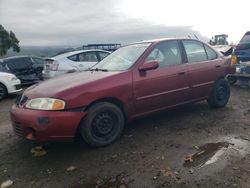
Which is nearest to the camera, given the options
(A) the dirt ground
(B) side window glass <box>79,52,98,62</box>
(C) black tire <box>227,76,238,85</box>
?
(A) the dirt ground

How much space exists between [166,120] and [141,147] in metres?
1.41

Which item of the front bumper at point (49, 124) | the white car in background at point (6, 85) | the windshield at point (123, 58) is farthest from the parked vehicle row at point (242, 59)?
the white car in background at point (6, 85)

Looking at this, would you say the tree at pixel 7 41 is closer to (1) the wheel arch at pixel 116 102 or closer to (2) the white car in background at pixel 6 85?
(2) the white car in background at pixel 6 85

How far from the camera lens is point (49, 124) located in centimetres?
412

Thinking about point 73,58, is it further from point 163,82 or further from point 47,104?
point 47,104

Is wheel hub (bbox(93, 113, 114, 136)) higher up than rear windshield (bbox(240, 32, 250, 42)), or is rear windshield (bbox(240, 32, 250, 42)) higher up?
rear windshield (bbox(240, 32, 250, 42))

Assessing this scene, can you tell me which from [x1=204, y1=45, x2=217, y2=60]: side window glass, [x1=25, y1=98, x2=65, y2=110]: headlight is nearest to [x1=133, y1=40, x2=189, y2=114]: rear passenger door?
[x1=204, y1=45, x2=217, y2=60]: side window glass

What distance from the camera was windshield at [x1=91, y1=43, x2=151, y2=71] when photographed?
5176mm

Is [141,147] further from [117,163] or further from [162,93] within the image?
[162,93]

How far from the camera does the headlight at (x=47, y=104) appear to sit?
4.19 metres

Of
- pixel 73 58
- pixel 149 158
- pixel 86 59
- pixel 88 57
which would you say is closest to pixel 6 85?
pixel 73 58

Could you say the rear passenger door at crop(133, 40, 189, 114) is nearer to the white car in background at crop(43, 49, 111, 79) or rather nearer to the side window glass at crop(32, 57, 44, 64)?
the white car in background at crop(43, 49, 111, 79)

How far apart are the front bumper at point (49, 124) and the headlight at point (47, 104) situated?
0.07m

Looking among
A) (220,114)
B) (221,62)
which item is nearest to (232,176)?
(220,114)
